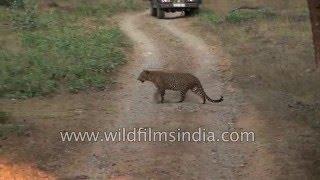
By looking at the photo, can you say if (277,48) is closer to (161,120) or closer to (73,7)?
(161,120)

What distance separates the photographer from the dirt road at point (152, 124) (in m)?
8.34

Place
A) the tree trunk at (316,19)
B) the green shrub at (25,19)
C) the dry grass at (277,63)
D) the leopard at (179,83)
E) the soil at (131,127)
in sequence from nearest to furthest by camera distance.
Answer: the tree trunk at (316,19) < the soil at (131,127) < the leopard at (179,83) < the dry grass at (277,63) < the green shrub at (25,19)

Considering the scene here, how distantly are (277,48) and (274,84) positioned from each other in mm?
4281

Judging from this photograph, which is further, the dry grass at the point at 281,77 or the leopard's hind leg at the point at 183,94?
the leopard's hind leg at the point at 183,94

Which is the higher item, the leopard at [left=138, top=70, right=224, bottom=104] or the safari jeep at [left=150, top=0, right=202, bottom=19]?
the leopard at [left=138, top=70, right=224, bottom=104]

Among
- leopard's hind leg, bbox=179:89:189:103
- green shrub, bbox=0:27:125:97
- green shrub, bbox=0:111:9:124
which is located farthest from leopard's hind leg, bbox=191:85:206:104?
green shrub, bbox=0:111:9:124

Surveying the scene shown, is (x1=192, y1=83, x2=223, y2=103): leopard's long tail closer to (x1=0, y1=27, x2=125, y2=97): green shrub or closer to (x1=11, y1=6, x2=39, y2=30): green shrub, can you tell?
(x1=0, y1=27, x2=125, y2=97): green shrub

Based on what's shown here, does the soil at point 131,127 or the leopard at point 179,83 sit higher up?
the leopard at point 179,83

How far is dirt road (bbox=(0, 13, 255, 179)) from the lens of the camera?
8344 millimetres

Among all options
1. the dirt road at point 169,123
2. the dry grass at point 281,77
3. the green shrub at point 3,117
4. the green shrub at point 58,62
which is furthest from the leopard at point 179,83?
the green shrub at point 3,117

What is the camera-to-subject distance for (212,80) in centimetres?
1437

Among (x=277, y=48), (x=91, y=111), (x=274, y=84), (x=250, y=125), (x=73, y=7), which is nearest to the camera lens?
(x=250, y=125)

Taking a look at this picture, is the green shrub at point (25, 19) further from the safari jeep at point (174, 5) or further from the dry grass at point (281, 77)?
the dry grass at point (281, 77)

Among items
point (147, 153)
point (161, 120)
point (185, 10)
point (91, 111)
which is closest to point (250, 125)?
point (161, 120)
